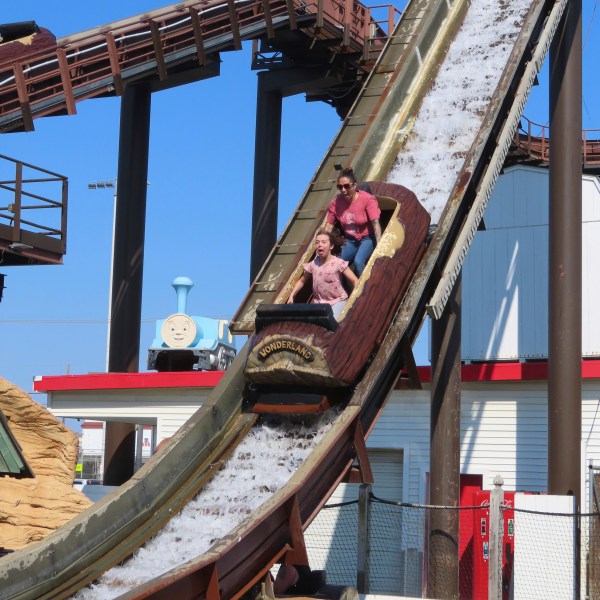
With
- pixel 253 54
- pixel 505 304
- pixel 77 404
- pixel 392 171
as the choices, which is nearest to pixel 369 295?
pixel 392 171

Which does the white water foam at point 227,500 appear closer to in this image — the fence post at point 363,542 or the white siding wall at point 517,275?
the fence post at point 363,542

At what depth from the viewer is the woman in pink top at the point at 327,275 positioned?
1120 cm

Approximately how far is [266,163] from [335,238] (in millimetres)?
10793

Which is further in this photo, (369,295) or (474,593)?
(474,593)

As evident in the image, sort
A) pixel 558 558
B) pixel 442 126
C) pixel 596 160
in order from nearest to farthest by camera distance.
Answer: pixel 558 558
pixel 442 126
pixel 596 160

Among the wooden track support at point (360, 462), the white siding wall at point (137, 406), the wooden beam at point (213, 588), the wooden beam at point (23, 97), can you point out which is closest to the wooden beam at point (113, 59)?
the wooden beam at point (23, 97)

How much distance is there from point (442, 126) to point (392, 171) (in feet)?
3.15

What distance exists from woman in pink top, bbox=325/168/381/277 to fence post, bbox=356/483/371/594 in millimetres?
2395

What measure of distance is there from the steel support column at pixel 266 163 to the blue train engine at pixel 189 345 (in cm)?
176

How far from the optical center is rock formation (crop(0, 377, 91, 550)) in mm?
15180

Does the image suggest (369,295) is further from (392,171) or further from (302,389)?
(392,171)

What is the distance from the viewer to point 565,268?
1502 cm

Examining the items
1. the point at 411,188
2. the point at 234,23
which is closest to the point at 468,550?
the point at 411,188

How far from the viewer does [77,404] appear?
20.0 meters
